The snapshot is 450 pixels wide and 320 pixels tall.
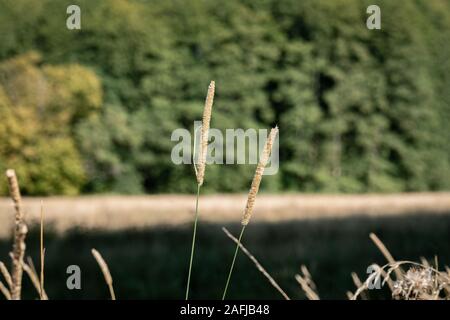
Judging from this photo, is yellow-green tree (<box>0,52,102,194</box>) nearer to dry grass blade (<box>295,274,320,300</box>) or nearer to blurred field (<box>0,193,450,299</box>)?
blurred field (<box>0,193,450,299</box>)

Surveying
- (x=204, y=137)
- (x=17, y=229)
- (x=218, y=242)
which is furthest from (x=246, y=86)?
(x=17, y=229)

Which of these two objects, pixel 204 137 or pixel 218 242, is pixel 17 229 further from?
pixel 218 242

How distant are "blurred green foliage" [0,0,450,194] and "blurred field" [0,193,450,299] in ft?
21.5

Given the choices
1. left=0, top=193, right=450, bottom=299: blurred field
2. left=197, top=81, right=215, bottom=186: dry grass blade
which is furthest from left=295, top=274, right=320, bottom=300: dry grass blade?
left=0, top=193, right=450, bottom=299: blurred field

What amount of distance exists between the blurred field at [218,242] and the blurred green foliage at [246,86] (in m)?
6.55

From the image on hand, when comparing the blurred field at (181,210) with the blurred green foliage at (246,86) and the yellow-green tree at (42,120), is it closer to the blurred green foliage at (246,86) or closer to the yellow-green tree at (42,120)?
the yellow-green tree at (42,120)

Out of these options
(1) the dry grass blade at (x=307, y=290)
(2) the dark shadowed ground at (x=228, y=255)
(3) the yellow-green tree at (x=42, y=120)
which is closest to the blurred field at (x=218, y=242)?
(2) the dark shadowed ground at (x=228, y=255)

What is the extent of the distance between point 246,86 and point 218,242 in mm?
14543

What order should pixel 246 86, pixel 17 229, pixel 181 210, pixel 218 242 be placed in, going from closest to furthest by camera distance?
pixel 17 229 → pixel 218 242 → pixel 181 210 → pixel 246 86

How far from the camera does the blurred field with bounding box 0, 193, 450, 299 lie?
962cm

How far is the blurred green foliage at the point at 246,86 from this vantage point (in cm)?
2505

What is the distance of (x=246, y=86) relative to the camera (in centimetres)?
2653
